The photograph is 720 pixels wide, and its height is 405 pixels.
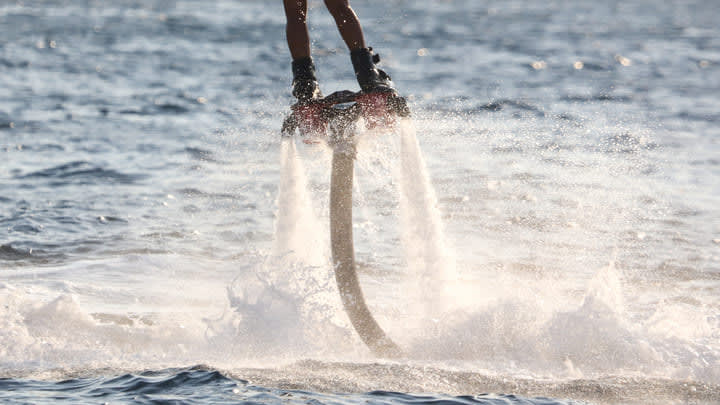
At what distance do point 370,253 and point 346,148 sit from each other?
3.32m

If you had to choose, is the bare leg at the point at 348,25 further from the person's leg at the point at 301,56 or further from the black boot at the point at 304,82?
the black boot at the point at 304,82

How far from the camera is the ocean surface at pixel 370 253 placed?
7.15 metres

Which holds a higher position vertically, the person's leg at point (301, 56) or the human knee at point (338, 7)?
the human knee at point (338, 7)

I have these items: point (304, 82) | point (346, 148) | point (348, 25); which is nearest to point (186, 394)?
point (346, 148)

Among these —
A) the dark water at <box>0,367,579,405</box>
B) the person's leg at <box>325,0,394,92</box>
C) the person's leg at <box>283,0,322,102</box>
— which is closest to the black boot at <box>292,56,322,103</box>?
the person's leg at <box>283,0,322,102</box>

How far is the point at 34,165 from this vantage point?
55.9ft

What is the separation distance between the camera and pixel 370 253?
1152 centimetres

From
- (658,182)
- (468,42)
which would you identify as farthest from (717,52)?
(658,182)

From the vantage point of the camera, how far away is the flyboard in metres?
8.05

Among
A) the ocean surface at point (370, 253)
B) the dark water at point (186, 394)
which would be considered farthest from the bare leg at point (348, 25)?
the dark water at point (186, 394)

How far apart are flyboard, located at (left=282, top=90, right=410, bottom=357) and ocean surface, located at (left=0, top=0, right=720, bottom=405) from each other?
0.53 feet

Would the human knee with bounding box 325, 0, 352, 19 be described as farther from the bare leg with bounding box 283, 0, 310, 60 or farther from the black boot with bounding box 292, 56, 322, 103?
the black boot with bounding box 292, 56, 322, 103

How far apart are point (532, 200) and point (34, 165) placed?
9224 millimetres

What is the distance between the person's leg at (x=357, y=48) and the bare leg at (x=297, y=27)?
265 millimetres
